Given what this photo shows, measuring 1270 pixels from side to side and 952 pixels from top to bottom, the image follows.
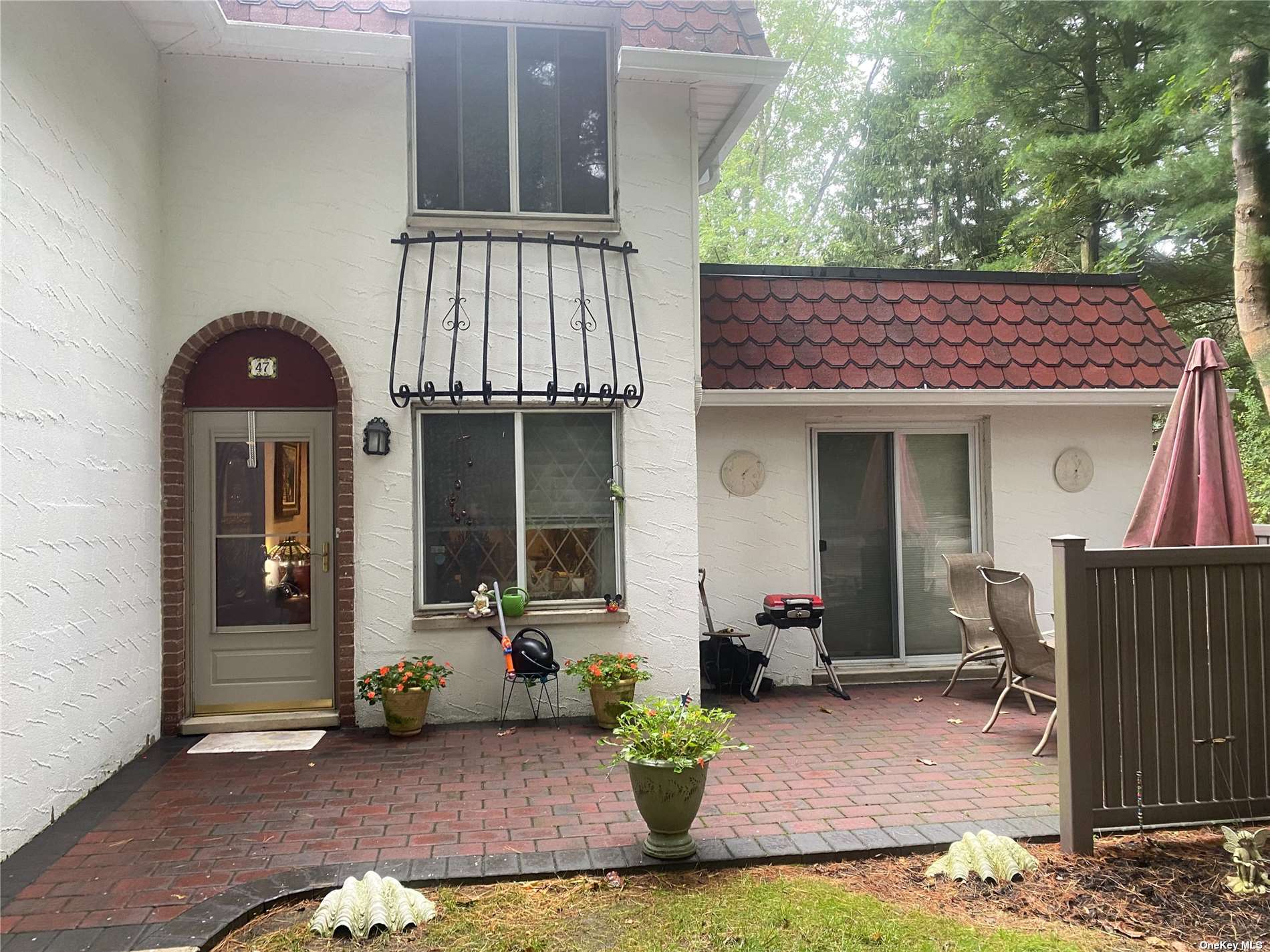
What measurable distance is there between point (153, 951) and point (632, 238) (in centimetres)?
532

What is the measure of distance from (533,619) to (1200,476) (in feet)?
13.9

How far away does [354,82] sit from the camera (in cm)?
670

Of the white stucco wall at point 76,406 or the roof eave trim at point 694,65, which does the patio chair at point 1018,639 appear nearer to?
the roof eave trim at point 694,65

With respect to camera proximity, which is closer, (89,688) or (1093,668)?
(1093,668)

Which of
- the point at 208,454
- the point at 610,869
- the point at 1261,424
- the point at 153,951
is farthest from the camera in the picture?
the point at 1261,424

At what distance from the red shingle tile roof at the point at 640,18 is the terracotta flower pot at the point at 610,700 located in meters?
4.52

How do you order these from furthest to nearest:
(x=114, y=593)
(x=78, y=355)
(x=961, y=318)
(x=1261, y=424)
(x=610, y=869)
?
(x=1261, y=424)
(x=961, y=318)
(x=114, y=593)
(x=78, y=355)
(x=610, y=869)

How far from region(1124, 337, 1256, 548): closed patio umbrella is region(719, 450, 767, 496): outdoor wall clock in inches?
134

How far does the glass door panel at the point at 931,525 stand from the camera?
8297 mm

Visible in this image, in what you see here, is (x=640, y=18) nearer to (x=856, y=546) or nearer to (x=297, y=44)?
(x=297, y=44)

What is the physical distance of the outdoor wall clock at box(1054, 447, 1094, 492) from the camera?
8.45 metres

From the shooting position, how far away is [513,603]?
21.9 feet

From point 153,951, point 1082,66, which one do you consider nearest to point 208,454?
point 153,951

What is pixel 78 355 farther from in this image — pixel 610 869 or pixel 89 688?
pixel 610 869
